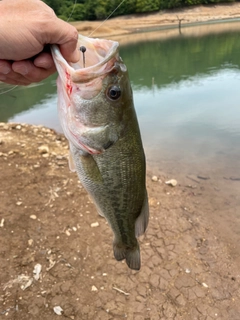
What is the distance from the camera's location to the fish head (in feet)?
6.44

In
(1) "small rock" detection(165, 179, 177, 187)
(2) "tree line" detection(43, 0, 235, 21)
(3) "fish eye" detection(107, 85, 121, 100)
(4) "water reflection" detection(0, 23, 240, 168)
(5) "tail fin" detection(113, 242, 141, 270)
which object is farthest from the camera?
(2) "tree line" detection(43, 0, 235, 21)

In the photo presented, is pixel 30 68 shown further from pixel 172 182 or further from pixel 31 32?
pixel 172 182

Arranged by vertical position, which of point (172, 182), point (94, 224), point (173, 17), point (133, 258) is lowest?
point (173, 17)

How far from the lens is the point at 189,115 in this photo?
1117cm

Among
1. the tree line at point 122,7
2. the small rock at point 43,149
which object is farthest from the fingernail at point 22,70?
the tree line at point 122,7

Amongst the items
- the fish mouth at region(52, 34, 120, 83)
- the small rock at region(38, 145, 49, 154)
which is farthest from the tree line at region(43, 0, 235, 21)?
the fish mouth at region(52, 34, 120, 83)

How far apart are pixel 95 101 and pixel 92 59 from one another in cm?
35

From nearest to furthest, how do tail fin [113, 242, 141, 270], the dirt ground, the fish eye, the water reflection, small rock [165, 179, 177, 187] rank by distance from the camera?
1. the fish eye
2. tail fin [113, 242, 141, 270]
3. the dirt ground
4. small rock [165, 179, 177, 187]
5. the water reflection

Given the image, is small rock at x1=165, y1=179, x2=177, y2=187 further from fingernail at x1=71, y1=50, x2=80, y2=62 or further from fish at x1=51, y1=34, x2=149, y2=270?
fingernail at x1=71, y1=50, x2=80, y2=62

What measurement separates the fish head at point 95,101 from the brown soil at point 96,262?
7.93 feet

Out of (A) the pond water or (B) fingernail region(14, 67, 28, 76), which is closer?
(B) fingernail region(14, 67, 28, 76)

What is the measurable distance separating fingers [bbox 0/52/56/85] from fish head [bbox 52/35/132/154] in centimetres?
14

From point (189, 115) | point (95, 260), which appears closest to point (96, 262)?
point (95, 260)

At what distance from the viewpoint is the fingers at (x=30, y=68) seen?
2137 mm
